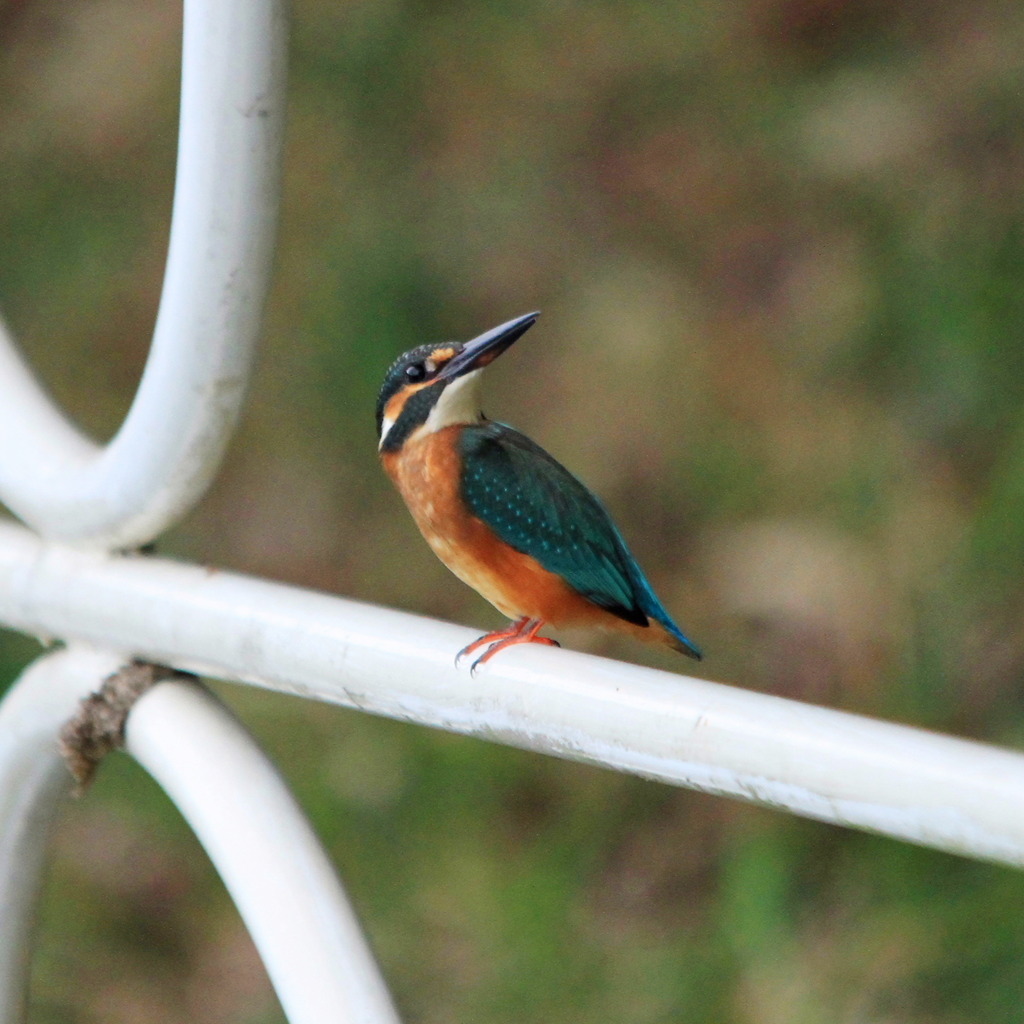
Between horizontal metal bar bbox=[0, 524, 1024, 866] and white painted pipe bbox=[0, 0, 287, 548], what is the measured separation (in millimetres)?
23

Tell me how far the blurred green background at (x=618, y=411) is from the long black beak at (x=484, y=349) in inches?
25.6

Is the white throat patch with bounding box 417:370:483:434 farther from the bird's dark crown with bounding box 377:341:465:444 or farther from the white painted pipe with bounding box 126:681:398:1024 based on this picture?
the white painted pipe with bounding box 126:681:398:1024

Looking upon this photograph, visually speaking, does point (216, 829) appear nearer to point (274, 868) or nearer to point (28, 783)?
point (274, 868)

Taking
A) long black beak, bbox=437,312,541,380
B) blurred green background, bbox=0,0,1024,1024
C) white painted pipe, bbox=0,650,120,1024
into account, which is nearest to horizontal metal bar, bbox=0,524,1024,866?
white painted pipe, bbox=0,650,120,1024

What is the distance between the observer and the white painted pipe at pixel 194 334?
0.44 metres

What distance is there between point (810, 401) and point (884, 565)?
0.25 meters

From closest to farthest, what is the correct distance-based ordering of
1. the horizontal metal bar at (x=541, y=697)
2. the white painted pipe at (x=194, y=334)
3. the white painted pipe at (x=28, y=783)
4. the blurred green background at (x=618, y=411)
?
1. the horizontal metal bar at (x=541, y=697)
2. the white painted pipe at (x=194, y=334)
3. the white painted pipe at (x=28, y=783)
4. the blurred green background at (x=618, y=411)

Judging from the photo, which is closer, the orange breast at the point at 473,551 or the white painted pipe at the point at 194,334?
the white painted pipe at the point at 194,334

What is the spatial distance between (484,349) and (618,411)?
1.26 m

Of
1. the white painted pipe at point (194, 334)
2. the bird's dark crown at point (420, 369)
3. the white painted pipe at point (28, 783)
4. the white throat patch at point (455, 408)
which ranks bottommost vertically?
the white painted pipe at point (28, 783)

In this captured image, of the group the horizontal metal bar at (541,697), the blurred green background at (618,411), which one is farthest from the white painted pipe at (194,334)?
the blurred green background at (618,411)

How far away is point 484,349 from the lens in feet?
1.89

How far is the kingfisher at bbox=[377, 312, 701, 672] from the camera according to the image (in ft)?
2.04

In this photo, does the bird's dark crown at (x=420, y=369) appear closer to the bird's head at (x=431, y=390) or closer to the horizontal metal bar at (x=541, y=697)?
the bird's head at (x=431, y=390)
